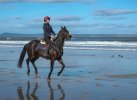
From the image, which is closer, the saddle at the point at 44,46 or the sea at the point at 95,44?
the saddle at the point at 44,46

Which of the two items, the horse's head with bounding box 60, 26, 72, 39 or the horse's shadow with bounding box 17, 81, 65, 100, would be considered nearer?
the horse's shadow with bounding box 17, 81, 65, 100

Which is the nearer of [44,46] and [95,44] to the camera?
[44,46]

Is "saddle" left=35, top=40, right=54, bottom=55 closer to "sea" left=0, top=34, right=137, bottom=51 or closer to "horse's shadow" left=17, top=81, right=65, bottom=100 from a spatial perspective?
"horse's shadow" left=17, top=81, right=65, bottom=100

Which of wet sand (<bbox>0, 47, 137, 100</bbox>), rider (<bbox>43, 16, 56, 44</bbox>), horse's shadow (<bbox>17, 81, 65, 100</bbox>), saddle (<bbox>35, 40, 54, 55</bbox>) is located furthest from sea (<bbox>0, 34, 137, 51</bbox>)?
horse's shadow (<bbox>17, 81, 65, 100</bbox>)

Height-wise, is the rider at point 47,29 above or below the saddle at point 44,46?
above

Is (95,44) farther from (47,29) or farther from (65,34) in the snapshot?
(47,29)

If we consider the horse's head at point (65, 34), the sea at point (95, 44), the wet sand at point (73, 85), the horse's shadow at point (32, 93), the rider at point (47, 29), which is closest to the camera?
the horse's shadow at point (32, 93)

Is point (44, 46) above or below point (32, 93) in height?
above

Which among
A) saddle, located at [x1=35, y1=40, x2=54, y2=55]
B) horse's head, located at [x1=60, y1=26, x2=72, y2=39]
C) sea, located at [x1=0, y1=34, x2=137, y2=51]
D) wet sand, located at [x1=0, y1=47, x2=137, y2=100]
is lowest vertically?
sea, located at [x1=0, y1=34, x2=137, y2=51]

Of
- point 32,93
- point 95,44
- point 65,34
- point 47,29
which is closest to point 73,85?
point 32,93

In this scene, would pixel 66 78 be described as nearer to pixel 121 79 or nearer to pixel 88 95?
pixel 121 79

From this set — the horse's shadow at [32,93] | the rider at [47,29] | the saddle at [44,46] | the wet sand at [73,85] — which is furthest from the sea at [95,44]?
the horse's shadow at [32,93]

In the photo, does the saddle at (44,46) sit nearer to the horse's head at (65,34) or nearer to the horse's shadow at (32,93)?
the horse's head at (65,34)

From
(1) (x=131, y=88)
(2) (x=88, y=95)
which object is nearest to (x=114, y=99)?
(2) (x=88, y=95)
